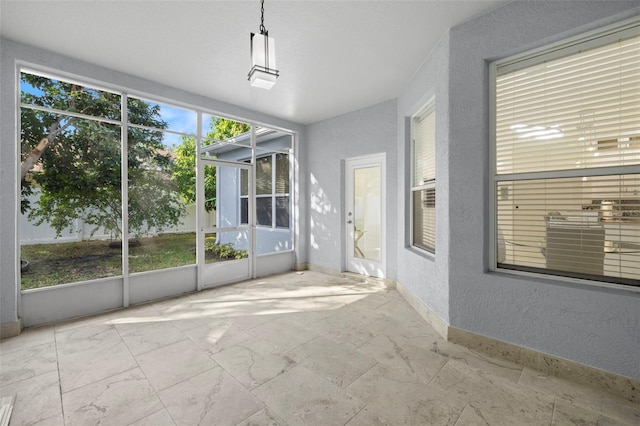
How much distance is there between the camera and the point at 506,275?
7.95 feet

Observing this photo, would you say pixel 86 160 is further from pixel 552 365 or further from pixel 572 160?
pixel 552 365

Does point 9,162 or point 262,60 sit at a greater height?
point 262,60

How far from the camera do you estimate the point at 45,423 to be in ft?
5.54

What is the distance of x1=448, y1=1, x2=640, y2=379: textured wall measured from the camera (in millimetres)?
1948

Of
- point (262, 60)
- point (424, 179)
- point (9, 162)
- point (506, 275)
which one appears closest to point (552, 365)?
point (506, 275)

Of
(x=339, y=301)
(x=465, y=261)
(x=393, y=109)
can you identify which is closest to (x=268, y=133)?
(x=393, y=109)

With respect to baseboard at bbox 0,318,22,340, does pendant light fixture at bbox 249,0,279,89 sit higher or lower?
higher

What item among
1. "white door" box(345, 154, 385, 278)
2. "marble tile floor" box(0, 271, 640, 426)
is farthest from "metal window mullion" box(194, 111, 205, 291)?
"white door" box(345, 154, 385, 278)

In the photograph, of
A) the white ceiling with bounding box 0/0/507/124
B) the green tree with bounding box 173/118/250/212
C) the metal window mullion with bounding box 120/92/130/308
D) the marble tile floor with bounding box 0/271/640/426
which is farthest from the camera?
the green tree with bounding box 173/118/250/212

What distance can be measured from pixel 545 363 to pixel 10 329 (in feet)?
16.3

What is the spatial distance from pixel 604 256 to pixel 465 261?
0.94 meters

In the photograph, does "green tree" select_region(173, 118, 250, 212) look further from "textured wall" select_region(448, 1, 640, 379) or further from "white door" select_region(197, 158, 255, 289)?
"textured wall" select_region(448, 1, 640, 379)

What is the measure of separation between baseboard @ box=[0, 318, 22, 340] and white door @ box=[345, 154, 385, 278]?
439cm

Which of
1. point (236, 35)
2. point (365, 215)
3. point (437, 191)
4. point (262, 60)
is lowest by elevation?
point (365, 215)
